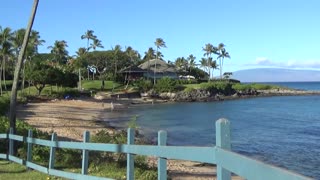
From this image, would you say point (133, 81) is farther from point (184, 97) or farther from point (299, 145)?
point (299, 145)

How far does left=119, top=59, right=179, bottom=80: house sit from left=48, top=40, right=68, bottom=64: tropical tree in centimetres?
1492

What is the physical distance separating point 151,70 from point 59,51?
2553cm

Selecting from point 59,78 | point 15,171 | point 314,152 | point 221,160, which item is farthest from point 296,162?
point 59,78

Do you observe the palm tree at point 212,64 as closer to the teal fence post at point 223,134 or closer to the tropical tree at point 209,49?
the tropical tree at point 209,49

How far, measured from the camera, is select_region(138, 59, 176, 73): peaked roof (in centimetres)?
12825

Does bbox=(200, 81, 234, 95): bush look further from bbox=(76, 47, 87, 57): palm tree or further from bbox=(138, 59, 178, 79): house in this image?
bbox=(76, 47, 87, 57): palm tree

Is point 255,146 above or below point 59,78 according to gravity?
below

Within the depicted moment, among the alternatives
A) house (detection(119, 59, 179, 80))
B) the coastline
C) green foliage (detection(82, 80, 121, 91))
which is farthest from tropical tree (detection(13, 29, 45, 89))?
house (detection(119, 59, 179, 80))

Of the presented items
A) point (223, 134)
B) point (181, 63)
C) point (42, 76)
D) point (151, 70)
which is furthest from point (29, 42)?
point (223, 134)

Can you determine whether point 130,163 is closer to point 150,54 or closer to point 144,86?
point 144,86

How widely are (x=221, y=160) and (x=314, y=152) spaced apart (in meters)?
26.5

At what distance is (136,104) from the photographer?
89562 millimetres

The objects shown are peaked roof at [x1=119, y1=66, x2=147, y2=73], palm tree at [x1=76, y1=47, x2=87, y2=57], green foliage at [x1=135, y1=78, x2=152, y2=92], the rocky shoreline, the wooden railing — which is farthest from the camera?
palm tree at [x1=76, y1=47, x2=87, y2=57]

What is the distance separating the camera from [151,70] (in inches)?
5007
